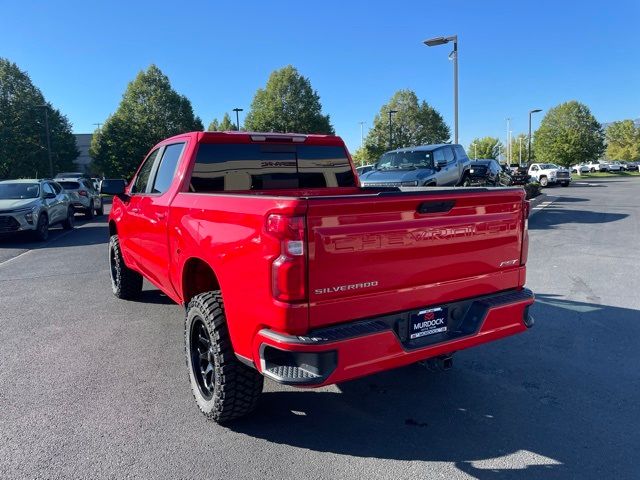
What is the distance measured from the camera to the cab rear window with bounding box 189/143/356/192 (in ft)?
14.5

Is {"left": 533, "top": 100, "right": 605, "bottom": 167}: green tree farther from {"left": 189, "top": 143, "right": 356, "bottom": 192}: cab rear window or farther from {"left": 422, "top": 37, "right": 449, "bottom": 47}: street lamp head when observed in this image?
{"left": 189, "top": 143, "right": 356, "bottom": 192}: cab rear window

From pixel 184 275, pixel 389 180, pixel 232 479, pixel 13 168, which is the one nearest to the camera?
pixel 232 479

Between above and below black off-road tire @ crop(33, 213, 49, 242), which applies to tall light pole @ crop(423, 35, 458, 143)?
above

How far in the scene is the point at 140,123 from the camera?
52094mm

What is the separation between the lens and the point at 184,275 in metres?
3.85

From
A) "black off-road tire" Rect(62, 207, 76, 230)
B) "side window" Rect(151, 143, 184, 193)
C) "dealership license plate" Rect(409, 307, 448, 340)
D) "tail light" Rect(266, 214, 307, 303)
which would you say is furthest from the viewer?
"black off-road tire" Rect(62, 207, 76, 230)

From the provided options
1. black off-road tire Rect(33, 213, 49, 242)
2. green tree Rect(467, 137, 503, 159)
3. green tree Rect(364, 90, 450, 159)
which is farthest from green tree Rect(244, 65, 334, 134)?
green tree Rect(467, 137, 503, 159)

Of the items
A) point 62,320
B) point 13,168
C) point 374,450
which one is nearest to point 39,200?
point 62,320

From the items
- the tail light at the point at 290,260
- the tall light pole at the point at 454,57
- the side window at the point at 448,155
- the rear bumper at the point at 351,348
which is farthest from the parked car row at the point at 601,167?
the tail light at the point at 290,260

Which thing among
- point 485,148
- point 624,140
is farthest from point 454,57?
point 485,148

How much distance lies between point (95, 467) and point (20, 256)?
9.97m

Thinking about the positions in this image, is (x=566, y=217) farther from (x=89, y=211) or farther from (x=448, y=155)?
(x=89, y=211)

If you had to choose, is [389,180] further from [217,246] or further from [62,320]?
[217,246]

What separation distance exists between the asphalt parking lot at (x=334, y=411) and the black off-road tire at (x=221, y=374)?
154 millimetres
